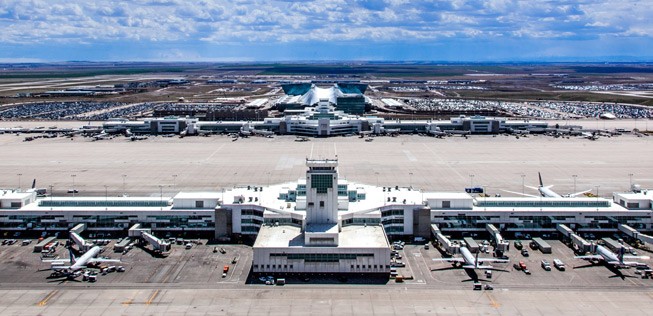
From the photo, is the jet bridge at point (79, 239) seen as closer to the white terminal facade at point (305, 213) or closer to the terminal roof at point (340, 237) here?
the white terminal facade at point (305, 213)

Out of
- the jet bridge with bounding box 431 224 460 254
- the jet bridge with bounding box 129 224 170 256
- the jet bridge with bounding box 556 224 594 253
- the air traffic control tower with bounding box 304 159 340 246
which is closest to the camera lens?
the jet bridge with bounding box 431 224 460 254

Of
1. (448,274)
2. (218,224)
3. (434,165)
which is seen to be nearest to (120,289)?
(218,224)

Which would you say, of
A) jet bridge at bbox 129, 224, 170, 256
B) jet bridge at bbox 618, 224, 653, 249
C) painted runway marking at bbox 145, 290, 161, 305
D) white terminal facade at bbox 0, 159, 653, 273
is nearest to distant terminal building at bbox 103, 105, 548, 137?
white terminal facade at bbox 0, 159, 653, 273

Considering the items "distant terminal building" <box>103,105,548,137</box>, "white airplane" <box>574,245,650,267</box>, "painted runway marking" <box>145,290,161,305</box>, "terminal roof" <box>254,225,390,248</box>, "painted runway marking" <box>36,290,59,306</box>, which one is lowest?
"painted runway marking" <box>145,290,161,305</box>

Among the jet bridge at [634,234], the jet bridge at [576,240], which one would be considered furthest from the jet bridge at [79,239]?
the jet bridge at [634,234]

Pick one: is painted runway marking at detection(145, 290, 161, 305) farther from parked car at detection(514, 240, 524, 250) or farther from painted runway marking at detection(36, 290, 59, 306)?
parked car at detection(514, 240, 524, 250)

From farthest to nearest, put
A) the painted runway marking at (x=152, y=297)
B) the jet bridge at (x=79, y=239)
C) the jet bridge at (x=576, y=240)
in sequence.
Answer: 1. the jet bridge at (x=79, y=239)
2. the jet bridge at (x=576, y=240)
3. the painted runway marking at (x=152, y=297)

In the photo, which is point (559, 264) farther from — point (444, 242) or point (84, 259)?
point (84, 259)
